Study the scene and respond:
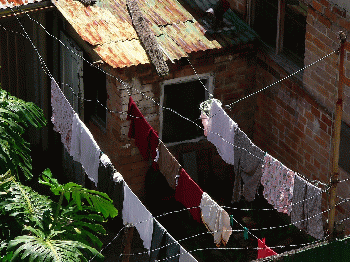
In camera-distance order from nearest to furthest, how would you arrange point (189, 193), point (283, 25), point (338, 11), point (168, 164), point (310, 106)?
1. point (189, 193)
2. point (338, 11)
3. point (168, 164)
4. point (310, 106)
5. point (283, 25)

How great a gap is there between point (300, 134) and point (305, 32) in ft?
5.51

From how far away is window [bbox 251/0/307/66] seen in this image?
13719 millimetres

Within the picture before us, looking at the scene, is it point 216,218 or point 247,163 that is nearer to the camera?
point 216,218

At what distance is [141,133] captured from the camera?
43.5 feet

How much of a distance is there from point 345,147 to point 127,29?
161 inches

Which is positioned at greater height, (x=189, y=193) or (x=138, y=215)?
(x=189, y=193)

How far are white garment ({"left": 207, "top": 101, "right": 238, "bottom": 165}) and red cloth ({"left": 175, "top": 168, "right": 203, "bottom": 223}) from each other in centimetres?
123

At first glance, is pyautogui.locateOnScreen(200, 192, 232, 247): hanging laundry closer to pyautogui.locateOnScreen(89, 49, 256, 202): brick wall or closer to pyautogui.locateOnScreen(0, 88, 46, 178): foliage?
pyautogui.locateOnScreen(0, 88, 46, 178): foliage

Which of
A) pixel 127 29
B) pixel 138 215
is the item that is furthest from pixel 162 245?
pixel 127 29

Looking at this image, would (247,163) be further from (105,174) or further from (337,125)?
(337,125)

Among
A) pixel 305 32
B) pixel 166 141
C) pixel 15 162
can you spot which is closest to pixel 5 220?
pixel 15 162

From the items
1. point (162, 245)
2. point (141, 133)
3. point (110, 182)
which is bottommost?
point (162, 245)

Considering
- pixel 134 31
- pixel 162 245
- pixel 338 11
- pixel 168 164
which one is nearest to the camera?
pixel 162 245

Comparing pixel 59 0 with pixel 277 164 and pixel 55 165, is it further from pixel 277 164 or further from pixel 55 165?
pixel 277 164
